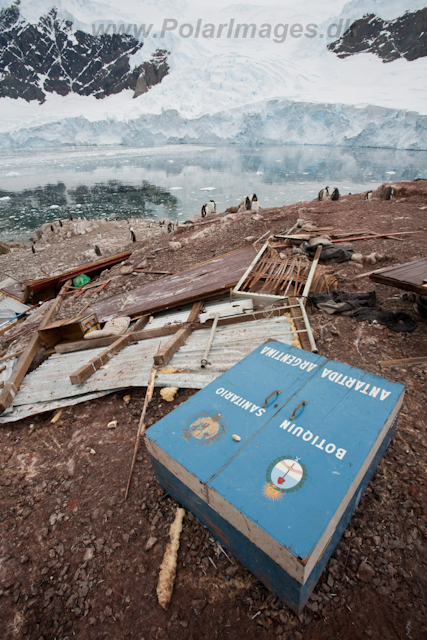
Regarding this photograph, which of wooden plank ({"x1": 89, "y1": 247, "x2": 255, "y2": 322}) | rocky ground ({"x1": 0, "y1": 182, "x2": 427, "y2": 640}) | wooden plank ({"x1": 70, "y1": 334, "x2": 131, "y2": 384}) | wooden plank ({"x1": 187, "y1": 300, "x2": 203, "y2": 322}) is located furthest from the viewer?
wooden plank ({"x1": 89, "y1": 247, "x2": 255, "y2": 322})

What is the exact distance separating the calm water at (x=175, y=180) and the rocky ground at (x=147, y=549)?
2210cm

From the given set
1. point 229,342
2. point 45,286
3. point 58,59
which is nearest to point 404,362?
point 229,342

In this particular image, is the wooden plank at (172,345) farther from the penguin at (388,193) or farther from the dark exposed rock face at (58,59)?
the dark exposed rock face at (58,59)

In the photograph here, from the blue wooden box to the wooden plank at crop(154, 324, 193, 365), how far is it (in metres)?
1.55

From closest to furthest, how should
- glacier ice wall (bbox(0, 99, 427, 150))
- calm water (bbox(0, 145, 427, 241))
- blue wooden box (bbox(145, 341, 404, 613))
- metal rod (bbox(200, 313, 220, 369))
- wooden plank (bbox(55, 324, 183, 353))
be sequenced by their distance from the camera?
blue wooden box (bbox(145, 341, 404, 613))
metal rod (bbox(200, 313, 220, 369))
wooden plank (bbox(55, 324, 183, 353))
calm water (bbox(0, 145, 427, 241))
glacier ice wall (bbox(0, 99, 427, 150))

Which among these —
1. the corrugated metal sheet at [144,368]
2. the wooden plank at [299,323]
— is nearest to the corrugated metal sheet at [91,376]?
the corrugated metal sheet at [144,368]

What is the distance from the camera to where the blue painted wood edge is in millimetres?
1873

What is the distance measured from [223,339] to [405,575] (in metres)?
3.10

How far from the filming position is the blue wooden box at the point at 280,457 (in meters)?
1.81

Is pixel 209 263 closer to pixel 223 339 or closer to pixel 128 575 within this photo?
pixel 223 339

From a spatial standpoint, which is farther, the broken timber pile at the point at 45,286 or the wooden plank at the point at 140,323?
the broken timber pile at the point at 45,286

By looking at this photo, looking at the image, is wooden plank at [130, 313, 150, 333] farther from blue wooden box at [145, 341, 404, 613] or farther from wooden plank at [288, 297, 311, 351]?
blue wooden box at [145, 341, 404, 613]

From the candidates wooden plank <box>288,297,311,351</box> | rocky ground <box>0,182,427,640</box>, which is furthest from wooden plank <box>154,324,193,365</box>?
wooden plank <box>288,297,311,351</box>

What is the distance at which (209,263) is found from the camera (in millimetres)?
7617
